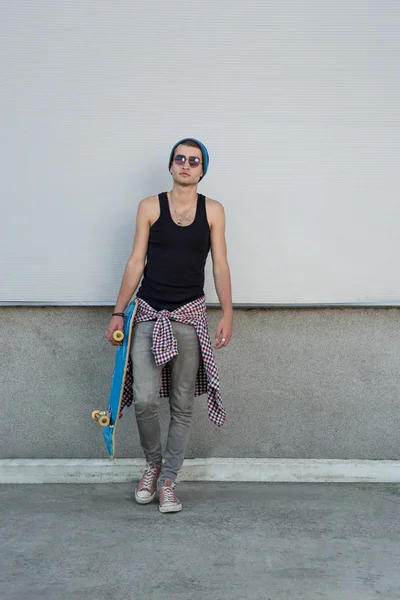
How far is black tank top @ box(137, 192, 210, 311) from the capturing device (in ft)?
12.5

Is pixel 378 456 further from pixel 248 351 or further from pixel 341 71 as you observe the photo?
pixel 341 71

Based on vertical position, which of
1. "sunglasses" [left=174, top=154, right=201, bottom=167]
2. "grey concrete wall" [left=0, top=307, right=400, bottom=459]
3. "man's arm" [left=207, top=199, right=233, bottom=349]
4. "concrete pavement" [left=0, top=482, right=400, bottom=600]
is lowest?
"concrete pavement" [left=0, top=482, right=400, bottom=600]

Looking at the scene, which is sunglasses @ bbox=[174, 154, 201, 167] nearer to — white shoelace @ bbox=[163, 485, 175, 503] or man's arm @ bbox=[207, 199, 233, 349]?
man's arm @ bbox=[207, 199, 233, 349]

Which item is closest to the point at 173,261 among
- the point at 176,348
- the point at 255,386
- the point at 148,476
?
the point at 176,348

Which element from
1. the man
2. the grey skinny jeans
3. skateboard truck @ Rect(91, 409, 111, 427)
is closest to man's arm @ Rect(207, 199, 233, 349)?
the man

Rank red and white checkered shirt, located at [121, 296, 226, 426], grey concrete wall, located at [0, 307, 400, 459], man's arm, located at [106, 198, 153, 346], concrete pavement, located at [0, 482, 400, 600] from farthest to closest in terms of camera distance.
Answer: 1. grey concrete wall, located at [0, 307, 400, 459]
2. man's arm, located at [106, 198, 153, 346]
3. red and white checkered shirt, located at [121, 296, 226, 426]
4. concrete pavement, located at [0, 482, 400, 600]

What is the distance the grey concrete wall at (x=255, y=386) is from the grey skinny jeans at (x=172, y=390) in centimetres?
44

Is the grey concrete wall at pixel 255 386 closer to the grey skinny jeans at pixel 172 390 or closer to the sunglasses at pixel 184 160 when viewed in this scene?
the grey skinny jeans at pixel 172 390

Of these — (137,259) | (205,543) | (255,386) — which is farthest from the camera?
(255,386)

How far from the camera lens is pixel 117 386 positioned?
3797 millimetres

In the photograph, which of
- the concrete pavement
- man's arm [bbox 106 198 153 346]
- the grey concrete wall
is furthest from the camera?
the grey concrete wall

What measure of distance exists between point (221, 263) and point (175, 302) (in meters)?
0.30

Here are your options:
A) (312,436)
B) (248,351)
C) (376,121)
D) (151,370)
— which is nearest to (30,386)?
(151,370)

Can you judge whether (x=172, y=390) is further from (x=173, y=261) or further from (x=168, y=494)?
(x=173, y=261)
